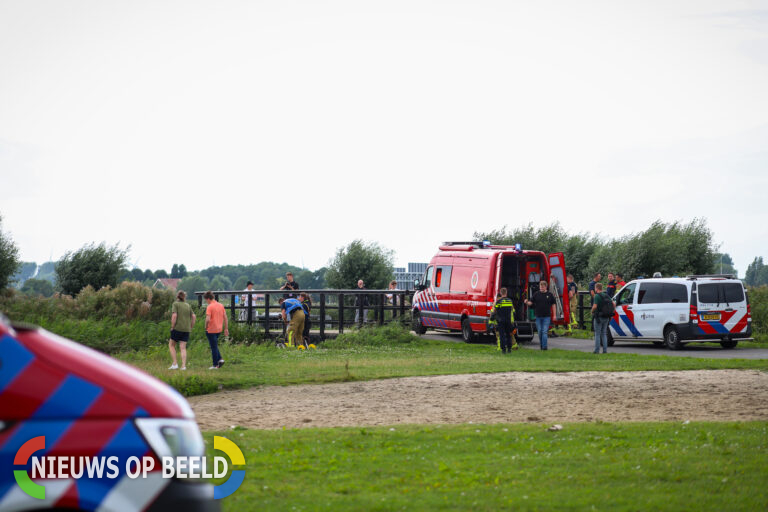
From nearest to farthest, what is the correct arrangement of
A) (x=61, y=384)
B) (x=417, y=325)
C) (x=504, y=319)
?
(x=61, y=384)
(x=504, y=319)
(x=417, y=325)

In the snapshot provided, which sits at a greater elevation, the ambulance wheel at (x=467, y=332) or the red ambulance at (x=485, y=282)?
the red ambulance at (x=485, y=282)

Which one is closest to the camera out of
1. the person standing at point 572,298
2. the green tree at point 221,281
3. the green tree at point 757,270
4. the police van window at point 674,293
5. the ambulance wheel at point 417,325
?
the police van window at point 674,293

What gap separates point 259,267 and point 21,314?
104m

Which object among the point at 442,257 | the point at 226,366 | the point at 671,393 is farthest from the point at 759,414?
the point at 442,257

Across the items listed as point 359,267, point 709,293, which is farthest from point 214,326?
point 359,267

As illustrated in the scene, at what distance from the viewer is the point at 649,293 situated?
24.6m

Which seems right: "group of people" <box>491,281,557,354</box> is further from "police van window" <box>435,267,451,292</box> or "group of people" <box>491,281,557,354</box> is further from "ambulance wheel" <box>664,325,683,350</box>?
"ambulance wheel" <box>664,325,683,350</box>

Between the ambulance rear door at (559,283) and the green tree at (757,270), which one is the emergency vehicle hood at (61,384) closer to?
the ambulance rear door at (559,283)

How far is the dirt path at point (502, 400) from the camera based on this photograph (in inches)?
456

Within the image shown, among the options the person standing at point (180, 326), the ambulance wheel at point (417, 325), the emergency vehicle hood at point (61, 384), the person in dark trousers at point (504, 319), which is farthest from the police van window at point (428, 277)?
the emergency vehicle hood at point (61, 384)

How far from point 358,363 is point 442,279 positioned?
23.7ft

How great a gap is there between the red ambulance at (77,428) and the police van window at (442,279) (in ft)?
75.0

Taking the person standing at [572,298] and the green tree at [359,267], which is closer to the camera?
the person standing at [572,298]

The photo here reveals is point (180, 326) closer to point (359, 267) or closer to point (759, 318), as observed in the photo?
point (759, 318)
